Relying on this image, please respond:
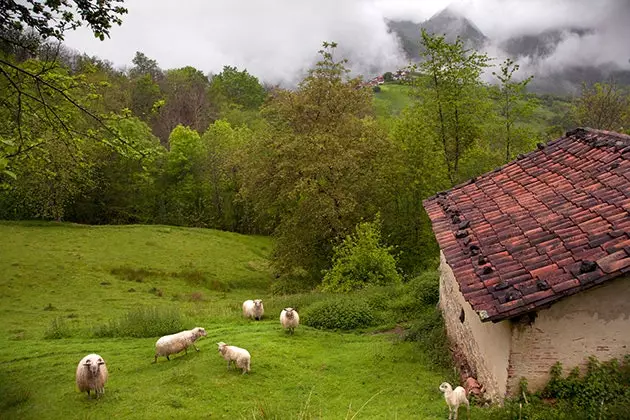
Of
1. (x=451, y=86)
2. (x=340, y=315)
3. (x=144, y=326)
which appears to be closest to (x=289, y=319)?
(x=340, y=315)

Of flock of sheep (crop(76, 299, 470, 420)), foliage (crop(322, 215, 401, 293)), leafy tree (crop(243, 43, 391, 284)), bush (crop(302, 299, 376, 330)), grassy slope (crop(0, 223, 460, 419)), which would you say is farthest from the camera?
leafy tree (crop(243, 43, 391, 284))

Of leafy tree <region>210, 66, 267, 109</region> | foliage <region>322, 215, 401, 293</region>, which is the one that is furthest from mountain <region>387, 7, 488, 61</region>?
foliage <region>322, 215, 401, 293</region>

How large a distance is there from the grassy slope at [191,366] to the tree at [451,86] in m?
16.0

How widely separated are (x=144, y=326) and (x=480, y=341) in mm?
13923

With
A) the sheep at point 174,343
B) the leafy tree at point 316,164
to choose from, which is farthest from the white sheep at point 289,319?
the leafy tree at point 316,164

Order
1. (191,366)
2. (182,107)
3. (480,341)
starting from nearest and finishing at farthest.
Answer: (480,341) → (191,366) → (182,107)

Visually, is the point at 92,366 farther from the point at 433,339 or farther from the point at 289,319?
the point at 433,339

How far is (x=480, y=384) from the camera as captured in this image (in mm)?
11117

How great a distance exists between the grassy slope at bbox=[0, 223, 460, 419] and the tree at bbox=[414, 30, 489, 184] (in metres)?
16.0

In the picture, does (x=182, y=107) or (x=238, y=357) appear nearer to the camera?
(x=238, y=357)

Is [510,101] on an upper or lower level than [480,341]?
upper

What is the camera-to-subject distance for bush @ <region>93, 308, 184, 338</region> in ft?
64.1

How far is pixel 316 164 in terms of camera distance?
2923 centimetres

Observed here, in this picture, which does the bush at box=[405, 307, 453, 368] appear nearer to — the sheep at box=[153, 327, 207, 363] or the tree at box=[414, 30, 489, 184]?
the sheep at box=[153, 327, 207, 363]
